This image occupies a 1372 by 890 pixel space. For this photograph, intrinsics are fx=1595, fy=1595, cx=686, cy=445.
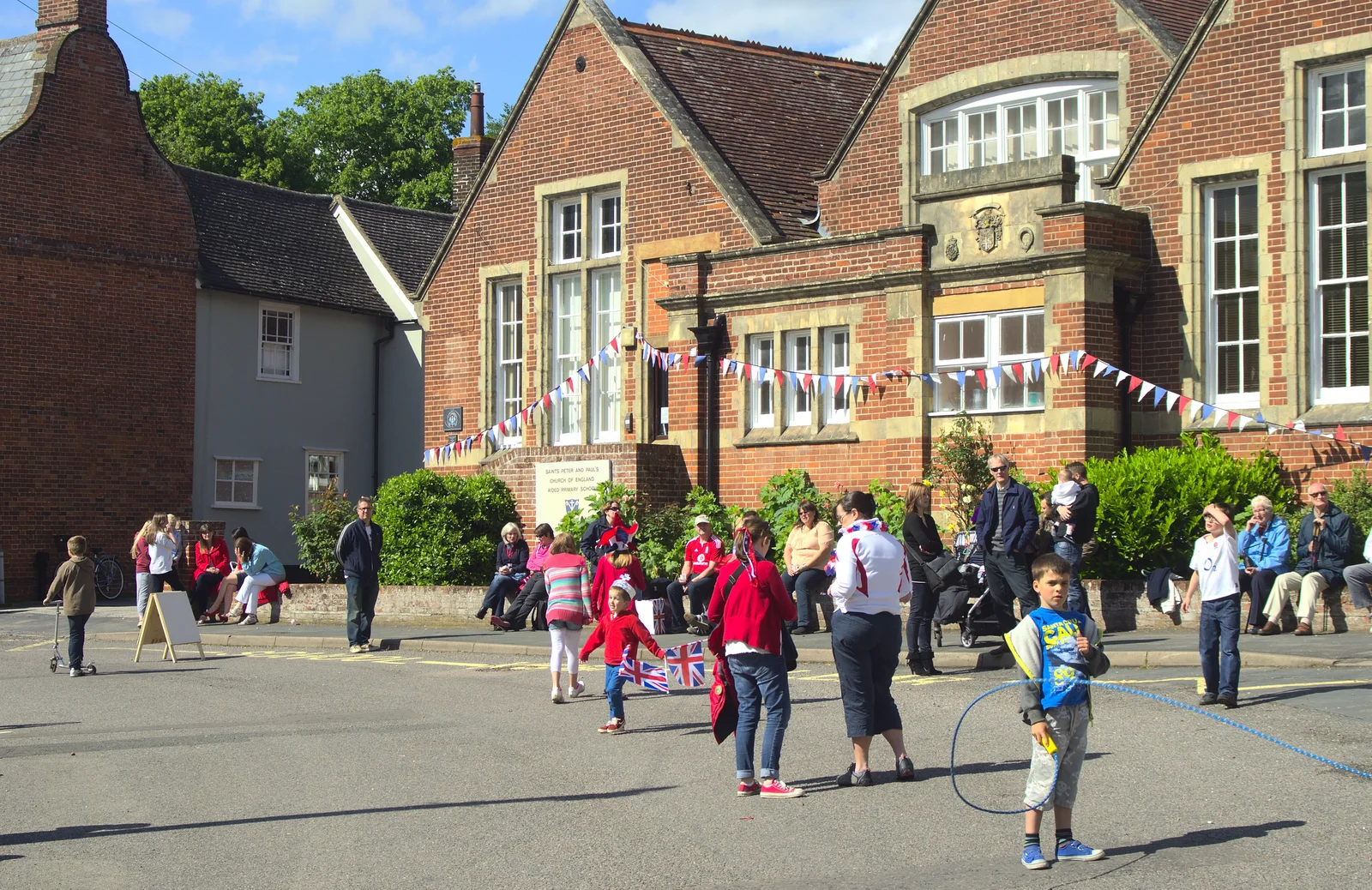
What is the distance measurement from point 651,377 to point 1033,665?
18918mm

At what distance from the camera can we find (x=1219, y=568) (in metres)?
11.8

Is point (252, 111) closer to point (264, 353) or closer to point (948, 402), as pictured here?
point (264, 353)

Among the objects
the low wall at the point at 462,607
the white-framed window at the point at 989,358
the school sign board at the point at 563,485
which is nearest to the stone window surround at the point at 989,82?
the white-framed window at the point at 989,358

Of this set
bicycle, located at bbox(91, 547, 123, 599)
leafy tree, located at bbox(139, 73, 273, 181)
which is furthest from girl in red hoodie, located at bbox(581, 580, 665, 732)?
leafy tree, located at bbox(139, 73, 273, 181)

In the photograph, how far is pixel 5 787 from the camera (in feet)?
33.7

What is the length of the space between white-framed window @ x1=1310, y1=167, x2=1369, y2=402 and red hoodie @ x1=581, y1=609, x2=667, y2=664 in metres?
10.7

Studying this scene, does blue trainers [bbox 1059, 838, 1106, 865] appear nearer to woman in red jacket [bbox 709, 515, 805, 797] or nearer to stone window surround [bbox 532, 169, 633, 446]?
woman in red jacket [bbox 709, 515, 805, 797]

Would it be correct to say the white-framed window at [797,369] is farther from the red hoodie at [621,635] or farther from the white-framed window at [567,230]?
the red hoodie at [621,635]

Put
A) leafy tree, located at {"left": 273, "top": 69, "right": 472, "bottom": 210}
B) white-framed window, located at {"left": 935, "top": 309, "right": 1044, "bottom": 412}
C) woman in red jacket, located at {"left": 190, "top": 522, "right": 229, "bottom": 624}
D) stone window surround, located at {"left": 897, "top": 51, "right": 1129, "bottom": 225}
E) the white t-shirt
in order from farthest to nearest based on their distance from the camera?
leafy tree, located at {"left": 273, "top": 69, "right": 472, "bottom": 210} → woman in red jacket, located at {"left": 190, "top": 522, "right": 229, "bottom": 624} → stone window surround, located at {"left": 897, "top": 51, "right": 1129, "bottom": 225} → white-framed window, located at {"left": 935, "top": 309, "right": 1044, "bottom": 412} → the white t-shirt

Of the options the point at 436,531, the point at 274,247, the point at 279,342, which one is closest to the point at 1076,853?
the point at 436,531

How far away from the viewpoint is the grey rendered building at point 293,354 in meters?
34.8

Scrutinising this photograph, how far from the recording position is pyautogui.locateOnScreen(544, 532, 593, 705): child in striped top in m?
13.9

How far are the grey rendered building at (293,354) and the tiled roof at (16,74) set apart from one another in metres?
4.33

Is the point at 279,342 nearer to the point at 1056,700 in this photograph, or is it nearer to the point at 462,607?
the point at 462,607
